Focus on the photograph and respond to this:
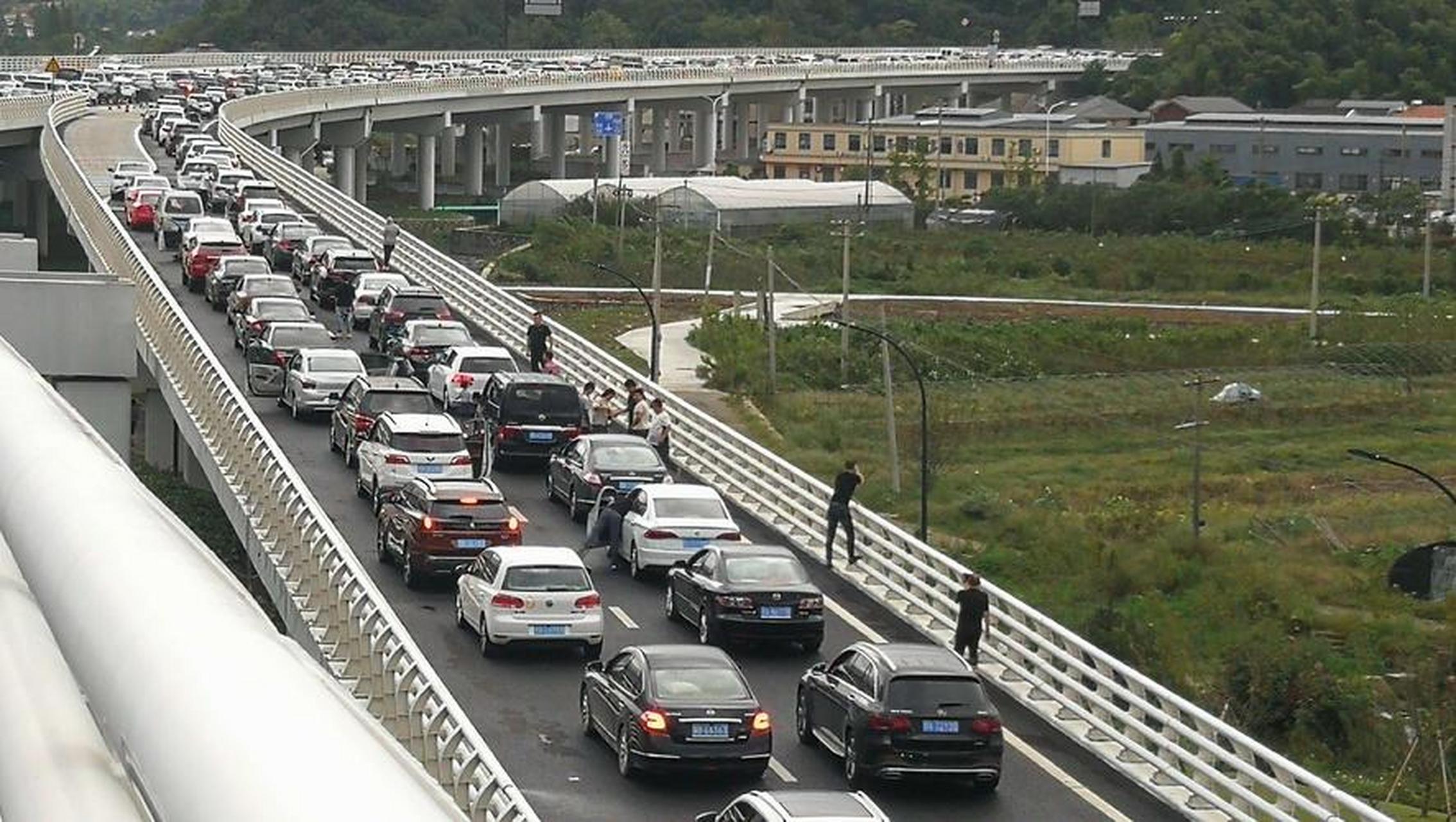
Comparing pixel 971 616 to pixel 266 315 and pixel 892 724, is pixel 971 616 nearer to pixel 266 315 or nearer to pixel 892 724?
pixel 892 724

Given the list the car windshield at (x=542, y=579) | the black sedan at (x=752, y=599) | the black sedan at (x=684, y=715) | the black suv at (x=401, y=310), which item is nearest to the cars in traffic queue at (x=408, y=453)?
the black sedan at (x=752, y=599)

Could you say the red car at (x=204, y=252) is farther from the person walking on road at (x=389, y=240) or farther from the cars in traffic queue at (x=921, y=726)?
the cars in traffic queue at (x=921, y=726)

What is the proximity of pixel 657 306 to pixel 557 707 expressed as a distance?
3747 cm

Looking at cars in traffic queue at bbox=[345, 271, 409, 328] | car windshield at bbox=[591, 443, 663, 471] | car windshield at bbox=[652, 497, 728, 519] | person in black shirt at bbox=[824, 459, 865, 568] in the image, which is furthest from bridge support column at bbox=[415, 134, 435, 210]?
car windshield at bbox=[652, 497, 728, 519]

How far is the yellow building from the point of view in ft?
502

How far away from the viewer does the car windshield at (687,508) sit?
33125 mm

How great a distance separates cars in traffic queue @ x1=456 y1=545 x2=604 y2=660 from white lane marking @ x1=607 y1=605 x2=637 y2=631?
2.30m

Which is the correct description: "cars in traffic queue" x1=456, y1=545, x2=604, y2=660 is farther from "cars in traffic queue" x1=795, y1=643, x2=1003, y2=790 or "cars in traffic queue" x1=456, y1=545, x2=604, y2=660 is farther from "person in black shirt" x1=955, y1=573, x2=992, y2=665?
"cars in traffic queue" x1=795, y1=643, x2=1003, y2=790

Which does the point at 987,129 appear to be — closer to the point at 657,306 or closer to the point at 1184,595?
the point at 657,306

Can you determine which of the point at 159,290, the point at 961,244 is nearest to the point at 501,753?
the point at 159,290

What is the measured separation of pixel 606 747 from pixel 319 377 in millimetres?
20385

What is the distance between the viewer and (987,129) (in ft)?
519

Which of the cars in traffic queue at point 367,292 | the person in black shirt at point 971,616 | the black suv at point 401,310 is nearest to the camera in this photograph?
the person in black shirt at point 971,616

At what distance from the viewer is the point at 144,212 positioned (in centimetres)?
7175
